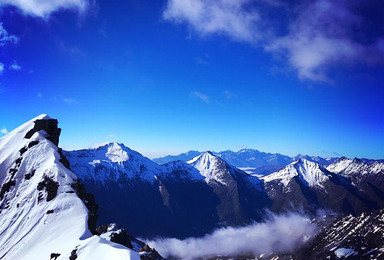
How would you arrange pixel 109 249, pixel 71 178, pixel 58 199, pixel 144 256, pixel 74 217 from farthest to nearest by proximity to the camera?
pixel 71 178
pixel 58 199
pixel 74 217
pixel 144 256
pixel 109 249

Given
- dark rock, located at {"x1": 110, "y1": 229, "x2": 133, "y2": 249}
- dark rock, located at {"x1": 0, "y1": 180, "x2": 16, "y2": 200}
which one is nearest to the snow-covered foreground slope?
dark rock, located at {"x1": 0, "y1": 180, "x2": 16, "y2": 200}

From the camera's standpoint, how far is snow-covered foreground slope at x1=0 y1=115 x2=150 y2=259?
2734 inches

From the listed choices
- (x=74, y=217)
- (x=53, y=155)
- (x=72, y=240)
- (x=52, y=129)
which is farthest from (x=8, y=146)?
(x=72, y=240)

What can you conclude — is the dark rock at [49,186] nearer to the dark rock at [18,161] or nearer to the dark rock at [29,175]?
the dark rock at [29,175]

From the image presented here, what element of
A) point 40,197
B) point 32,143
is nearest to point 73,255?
point 40,197

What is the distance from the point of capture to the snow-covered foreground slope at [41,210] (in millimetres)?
69431

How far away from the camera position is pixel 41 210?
102875 millimetres

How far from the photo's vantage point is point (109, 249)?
192ft

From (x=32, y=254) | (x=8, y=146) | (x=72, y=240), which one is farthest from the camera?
(x=8, y=146)

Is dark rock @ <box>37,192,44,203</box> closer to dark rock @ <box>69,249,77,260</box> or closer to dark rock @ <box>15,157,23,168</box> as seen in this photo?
dark rock @ <box>15,157,23,168</box>

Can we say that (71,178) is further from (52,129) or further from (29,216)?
(52,129)

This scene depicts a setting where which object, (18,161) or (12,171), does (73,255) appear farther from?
(18,161)

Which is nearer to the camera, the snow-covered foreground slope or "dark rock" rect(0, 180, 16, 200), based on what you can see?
the snow-covered foreground slope

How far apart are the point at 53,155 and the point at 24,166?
15.9m
